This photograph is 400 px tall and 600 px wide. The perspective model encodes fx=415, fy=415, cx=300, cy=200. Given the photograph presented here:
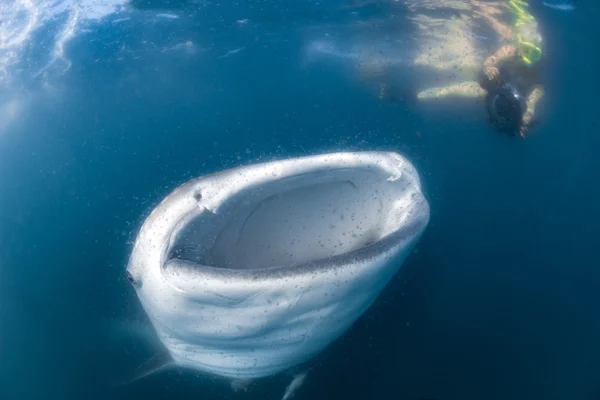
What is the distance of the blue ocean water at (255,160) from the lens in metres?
3.24

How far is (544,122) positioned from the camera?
6242 millimetres

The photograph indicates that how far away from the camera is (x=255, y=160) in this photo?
2939mm

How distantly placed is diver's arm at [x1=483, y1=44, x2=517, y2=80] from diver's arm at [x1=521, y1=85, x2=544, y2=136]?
0.64 meters

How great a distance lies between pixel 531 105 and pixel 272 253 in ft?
17.6

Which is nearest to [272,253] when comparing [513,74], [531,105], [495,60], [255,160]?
[255,160]

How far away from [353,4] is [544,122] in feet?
11.1

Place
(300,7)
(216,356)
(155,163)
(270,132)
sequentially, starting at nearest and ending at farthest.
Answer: (216,356), (155,163), (270,132), (300,7)

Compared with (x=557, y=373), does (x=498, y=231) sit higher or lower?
higher

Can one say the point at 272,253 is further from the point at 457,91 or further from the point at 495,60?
the point at 495,60

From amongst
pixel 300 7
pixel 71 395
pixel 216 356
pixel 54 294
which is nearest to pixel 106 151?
pixel 54 294

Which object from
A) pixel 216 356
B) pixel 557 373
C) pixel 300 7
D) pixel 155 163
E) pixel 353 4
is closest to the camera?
pixel 216 356

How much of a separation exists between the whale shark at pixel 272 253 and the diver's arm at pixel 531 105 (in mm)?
4696

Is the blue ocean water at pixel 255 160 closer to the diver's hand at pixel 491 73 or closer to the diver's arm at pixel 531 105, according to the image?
the diver's arm at pixel 531 105

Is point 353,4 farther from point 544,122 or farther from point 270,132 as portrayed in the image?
point 544,122
